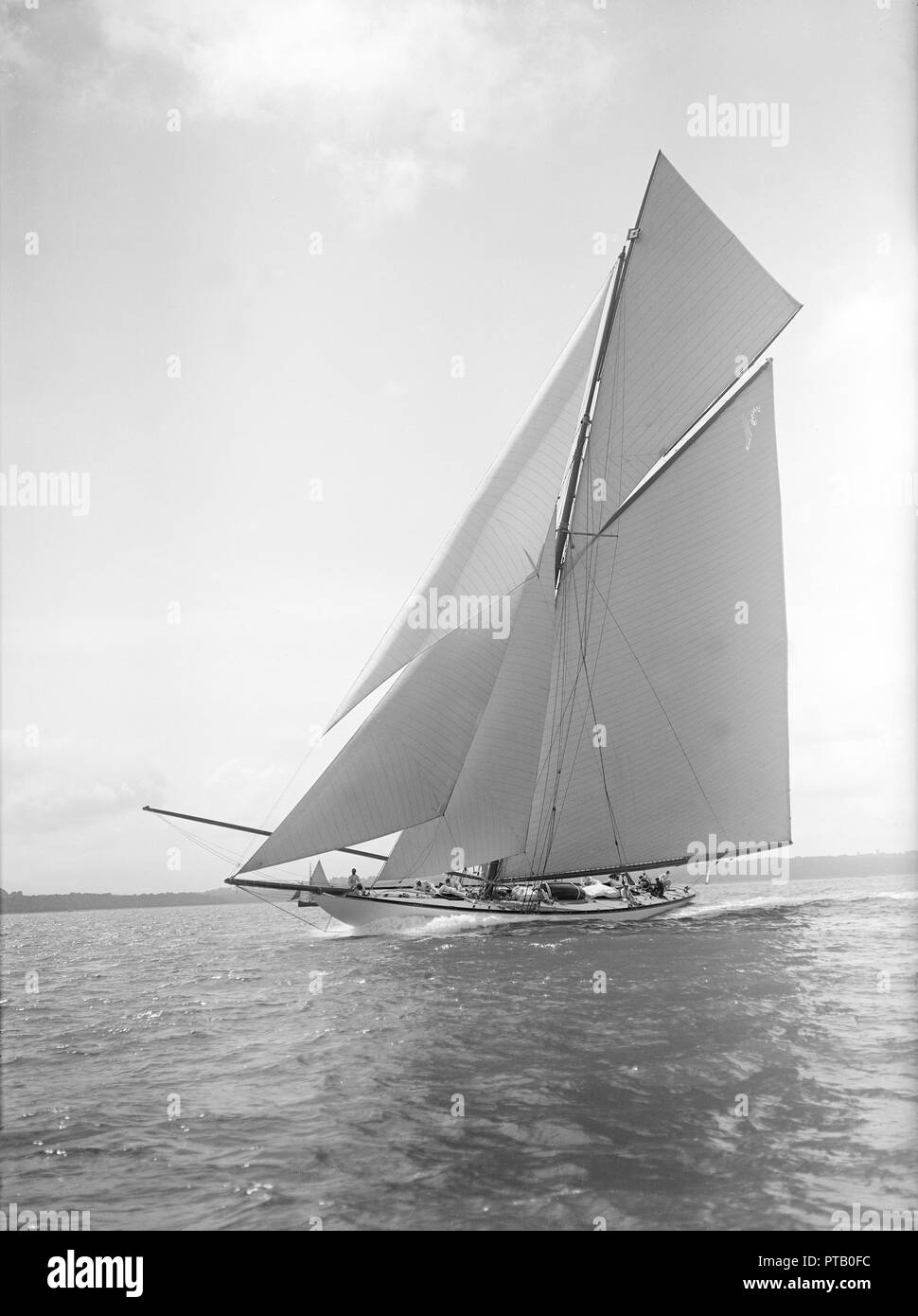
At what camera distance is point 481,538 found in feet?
96.9

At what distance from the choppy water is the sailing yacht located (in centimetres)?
988

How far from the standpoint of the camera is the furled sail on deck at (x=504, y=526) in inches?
1101

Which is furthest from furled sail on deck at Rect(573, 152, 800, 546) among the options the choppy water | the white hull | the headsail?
the choppy water

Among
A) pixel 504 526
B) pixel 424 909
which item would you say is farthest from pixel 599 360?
pixel 424 909

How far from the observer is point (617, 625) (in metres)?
32.9

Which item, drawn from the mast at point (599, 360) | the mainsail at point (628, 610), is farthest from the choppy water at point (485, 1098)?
the mast at point (599, 360)

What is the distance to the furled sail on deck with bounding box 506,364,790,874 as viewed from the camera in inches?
1282

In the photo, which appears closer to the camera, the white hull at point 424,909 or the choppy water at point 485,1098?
the choppy water at point 485,1098

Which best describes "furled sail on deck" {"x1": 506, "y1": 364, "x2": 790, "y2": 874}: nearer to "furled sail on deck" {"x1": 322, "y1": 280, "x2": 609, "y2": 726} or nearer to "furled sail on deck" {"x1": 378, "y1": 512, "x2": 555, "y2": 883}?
"furled sail on deck" {"x1": 378, "y1": 512, "x2": 555, "y2": 883}

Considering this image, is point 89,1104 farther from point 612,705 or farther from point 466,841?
point 612,705

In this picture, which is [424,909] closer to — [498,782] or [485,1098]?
[498,782]

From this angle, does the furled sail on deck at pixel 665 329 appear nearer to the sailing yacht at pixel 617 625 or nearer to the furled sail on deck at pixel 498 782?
the sailing yacht at pixel 617 625

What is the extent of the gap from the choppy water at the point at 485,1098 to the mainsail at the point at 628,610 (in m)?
9.39
